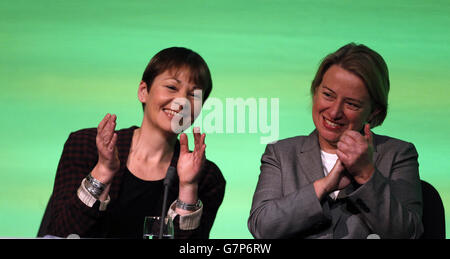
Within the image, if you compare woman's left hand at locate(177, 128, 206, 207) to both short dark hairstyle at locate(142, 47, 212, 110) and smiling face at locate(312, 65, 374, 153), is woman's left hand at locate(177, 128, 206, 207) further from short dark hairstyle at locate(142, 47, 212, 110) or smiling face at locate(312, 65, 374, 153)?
smiling face at locate(312, 65, 374, 153)

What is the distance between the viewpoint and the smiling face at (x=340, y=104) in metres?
A: 2.46

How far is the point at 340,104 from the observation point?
8.09 ft

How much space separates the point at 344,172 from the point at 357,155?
0.35ft

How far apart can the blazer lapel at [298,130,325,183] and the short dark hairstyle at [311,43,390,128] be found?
281mm

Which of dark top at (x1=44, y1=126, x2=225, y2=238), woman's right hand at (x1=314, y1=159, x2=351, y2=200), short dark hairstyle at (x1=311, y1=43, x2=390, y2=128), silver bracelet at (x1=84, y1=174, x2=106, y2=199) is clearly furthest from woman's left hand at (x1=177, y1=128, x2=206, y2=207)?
short dark hairstyle at (x1=311, y1=43, x2=390, y2=128)

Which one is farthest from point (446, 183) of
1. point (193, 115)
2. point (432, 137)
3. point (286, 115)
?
point (193, 115)

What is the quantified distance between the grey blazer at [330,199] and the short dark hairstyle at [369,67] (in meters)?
0.19

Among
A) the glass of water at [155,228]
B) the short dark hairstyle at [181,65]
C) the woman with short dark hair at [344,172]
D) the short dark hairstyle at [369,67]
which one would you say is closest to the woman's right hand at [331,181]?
the woman with short dark hair at [344,172]

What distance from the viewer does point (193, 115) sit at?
2.64 metres

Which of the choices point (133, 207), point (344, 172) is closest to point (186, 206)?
point (133, 207)

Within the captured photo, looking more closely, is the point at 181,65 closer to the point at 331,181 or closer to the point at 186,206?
the point at 186,206

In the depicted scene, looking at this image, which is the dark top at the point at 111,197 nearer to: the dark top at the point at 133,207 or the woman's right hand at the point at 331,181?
the dark top at the point at 133,207

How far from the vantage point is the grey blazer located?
227 cm
